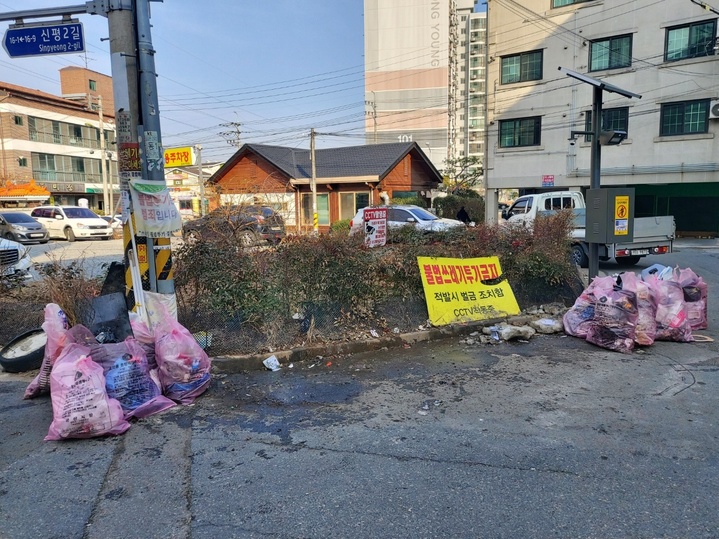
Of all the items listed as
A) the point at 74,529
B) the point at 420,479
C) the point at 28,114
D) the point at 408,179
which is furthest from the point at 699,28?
the point at 28,114

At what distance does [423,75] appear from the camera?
98312 millimetres

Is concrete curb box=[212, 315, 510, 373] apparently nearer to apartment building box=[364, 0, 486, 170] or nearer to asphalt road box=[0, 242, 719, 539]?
asphalt road box=[0, 242, 719, 539]

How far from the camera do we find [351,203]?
29875 mm

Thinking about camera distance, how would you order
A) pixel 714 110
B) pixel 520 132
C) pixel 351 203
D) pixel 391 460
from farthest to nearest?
pixel 351 203
pixel 520 132
pixel 714 110
pixel 391 460

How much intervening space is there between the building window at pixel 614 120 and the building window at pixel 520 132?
2698 mm

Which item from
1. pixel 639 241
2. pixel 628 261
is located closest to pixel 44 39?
pixel 639 241

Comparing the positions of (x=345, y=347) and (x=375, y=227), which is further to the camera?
(x=375, y=227)

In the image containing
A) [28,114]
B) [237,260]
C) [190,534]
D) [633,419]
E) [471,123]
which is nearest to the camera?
[190,534]

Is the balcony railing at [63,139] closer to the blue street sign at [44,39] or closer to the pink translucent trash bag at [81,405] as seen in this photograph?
the blue street sign at [44,39]

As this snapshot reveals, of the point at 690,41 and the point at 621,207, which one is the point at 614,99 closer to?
the point at 690,41

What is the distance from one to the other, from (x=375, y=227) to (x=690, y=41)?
24182 millimetres

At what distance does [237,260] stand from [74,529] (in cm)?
392

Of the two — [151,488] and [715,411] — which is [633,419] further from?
[151,488]

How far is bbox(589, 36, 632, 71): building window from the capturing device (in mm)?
25578
